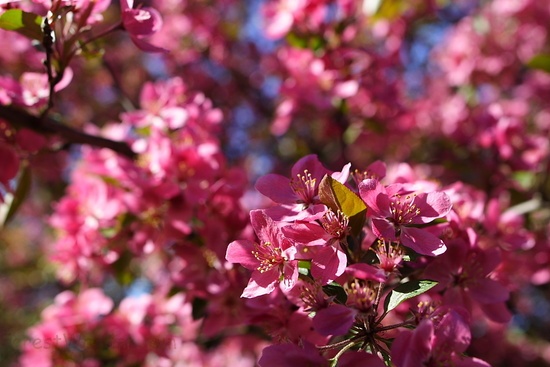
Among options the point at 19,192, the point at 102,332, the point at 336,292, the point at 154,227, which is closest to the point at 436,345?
the point at 336,292

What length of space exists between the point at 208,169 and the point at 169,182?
15 centimetres

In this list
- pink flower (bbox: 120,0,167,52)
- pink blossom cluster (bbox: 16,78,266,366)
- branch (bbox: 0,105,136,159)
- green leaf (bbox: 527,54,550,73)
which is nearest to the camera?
pink flower (bbox: 120,0,167,52)

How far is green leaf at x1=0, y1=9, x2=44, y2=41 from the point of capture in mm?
1567

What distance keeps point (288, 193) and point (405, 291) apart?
39 cm

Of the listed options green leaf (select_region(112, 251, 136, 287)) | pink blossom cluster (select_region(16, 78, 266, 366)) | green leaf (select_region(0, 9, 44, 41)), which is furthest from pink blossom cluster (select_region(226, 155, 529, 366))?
green leaf (select_region(112, 251, 136, 287))

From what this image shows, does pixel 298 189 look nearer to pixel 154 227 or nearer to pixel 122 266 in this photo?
pixel 154 227

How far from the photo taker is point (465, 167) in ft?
9.26

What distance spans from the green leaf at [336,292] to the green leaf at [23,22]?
107cm

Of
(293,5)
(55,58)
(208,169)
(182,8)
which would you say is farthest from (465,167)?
(182,8)

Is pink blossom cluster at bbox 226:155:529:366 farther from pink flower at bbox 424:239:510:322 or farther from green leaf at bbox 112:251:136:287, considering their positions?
green leaf at bbox 112:251:136:287

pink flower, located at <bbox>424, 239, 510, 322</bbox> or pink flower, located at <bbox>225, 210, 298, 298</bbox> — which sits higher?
pink flower, located at <bbox>225, 210, 298, 298</bbox>

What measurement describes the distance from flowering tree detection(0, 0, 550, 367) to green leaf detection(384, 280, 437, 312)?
0.03ft

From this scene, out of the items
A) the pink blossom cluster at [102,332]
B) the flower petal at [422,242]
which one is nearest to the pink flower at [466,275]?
the flower petal at [422,242]

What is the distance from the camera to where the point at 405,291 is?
52.0 inches
